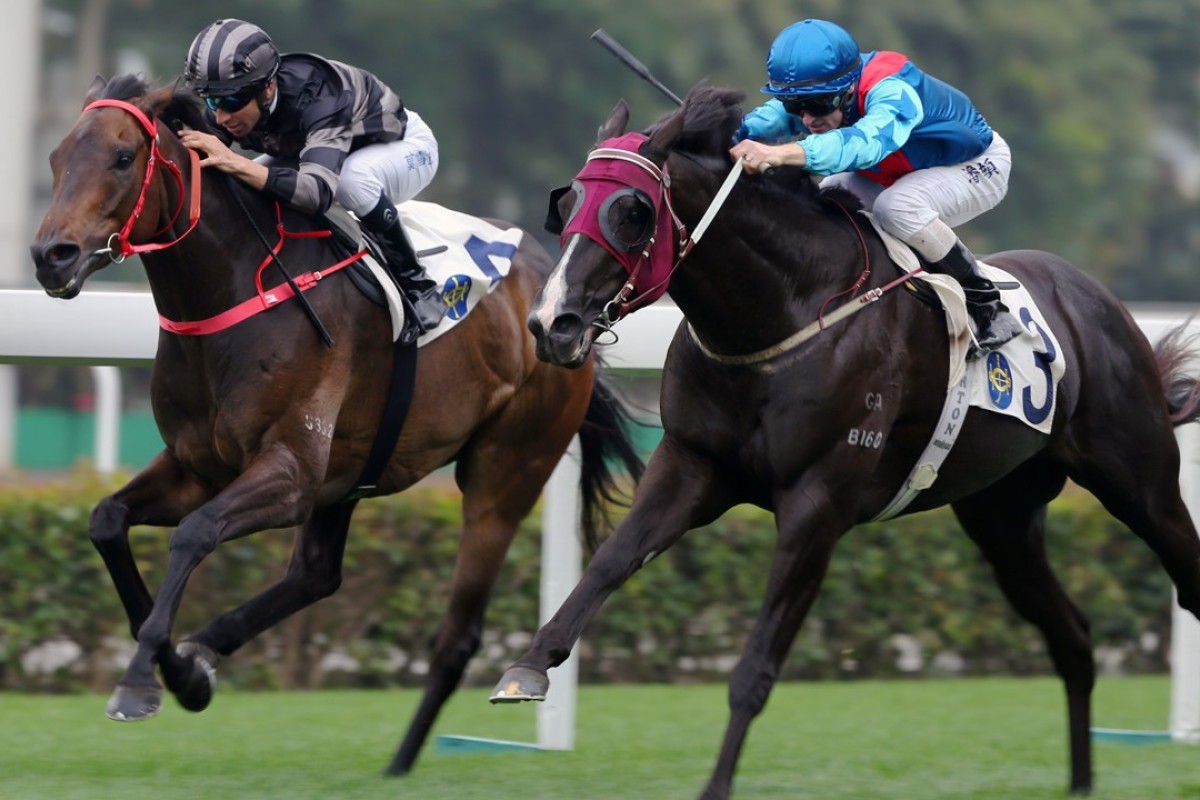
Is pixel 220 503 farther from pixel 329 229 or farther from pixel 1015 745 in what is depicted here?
pixel 1015 745

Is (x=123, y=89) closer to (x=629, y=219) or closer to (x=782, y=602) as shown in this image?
(x=629, y=219)

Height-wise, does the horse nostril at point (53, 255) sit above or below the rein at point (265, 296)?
above

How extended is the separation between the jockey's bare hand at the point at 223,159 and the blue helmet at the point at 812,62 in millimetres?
1413

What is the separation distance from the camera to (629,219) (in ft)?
14.0

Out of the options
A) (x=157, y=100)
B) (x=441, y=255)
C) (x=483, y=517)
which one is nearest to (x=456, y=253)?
(x=441, y=255)

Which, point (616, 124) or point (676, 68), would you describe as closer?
point (616, 124)

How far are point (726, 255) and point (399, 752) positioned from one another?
77.8 inches

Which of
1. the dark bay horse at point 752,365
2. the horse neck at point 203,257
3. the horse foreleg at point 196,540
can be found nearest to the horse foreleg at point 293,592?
the horse foreleg at point 196,540

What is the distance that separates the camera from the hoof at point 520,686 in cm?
414

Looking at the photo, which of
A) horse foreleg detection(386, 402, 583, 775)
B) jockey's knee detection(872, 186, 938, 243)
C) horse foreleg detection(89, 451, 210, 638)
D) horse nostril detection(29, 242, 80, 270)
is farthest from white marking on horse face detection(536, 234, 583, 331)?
horse foreleg detection(386, 402, 583, 775)

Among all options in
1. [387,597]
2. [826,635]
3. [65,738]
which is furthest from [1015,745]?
[65,738]

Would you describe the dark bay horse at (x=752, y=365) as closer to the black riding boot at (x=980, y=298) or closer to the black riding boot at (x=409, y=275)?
the black riding boot at (x=980, y=298)

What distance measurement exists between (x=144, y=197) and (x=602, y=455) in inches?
84.1

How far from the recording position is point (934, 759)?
6.13m
